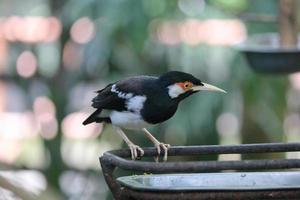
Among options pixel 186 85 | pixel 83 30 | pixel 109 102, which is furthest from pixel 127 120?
pixel 83 30

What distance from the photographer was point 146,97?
2.40 metres

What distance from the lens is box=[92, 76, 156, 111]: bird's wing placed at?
2404 mm

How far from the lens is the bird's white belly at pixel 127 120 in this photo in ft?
8.13

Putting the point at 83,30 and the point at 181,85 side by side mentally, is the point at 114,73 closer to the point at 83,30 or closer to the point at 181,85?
the point at 83,30

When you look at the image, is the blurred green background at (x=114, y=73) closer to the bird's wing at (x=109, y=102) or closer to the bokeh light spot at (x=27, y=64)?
the bokeh light spot at (x=27, y=64)

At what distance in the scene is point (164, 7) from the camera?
198 inches

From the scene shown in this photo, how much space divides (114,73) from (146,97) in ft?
10.0

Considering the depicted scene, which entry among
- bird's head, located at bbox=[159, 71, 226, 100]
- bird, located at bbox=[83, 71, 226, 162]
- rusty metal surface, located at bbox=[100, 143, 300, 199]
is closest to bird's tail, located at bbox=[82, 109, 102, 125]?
bird, located at bbox=[83, 71, 226, 162]

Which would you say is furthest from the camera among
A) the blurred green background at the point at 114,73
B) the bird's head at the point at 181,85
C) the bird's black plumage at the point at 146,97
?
the blurred green background at the point at 114,73

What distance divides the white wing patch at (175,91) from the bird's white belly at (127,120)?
0.19 m

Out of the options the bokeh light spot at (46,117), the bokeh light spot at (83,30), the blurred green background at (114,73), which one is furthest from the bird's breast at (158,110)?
the bokeh light spot at (46,117)

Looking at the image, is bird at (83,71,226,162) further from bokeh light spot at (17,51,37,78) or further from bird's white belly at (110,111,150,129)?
bokeh light spot at (17,51,37,78)

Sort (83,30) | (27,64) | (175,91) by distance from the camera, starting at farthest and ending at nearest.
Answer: (27,64) → (83,30) → (175,91)

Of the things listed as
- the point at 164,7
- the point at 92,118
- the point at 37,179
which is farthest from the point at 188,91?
the point at 37,179
